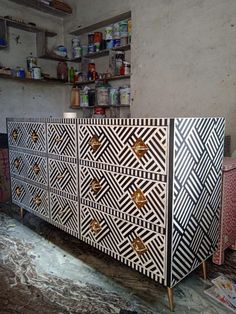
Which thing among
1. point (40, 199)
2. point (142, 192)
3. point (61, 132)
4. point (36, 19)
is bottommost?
point (40, 199)

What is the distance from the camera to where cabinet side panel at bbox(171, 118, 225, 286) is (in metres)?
1.18

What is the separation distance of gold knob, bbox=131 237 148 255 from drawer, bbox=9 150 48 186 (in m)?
0.93

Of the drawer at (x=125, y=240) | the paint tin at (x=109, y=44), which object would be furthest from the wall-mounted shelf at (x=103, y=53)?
the drawer at (x=125, y=240)

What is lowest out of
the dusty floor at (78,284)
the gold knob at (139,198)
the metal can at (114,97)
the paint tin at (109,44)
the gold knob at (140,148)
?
the dusty floor at (78,284)

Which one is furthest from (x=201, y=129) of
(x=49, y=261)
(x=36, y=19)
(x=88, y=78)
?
(x=36, y=19)

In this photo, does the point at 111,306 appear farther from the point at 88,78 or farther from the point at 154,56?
the point at 88,78

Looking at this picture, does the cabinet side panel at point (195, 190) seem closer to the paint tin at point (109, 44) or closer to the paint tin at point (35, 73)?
the paint tin at point (109, 44)

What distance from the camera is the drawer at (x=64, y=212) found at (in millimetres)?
1709

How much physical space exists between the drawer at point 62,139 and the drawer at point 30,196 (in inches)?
15.9

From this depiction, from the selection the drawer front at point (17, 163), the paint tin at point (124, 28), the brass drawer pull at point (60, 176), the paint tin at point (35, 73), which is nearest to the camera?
the brass drawer pull at point (60, 176)

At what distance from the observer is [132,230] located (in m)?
1.34

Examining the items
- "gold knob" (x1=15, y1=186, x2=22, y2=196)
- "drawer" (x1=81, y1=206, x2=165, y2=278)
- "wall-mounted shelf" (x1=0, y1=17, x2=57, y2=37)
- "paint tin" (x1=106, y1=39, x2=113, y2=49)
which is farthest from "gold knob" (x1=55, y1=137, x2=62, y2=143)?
"wall-mounted shelf" (x1=0, y1=17, x2=57, y2=37)

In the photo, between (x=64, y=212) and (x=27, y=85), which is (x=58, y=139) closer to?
(x=64, y=212)

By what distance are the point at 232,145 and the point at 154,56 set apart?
1227mm
